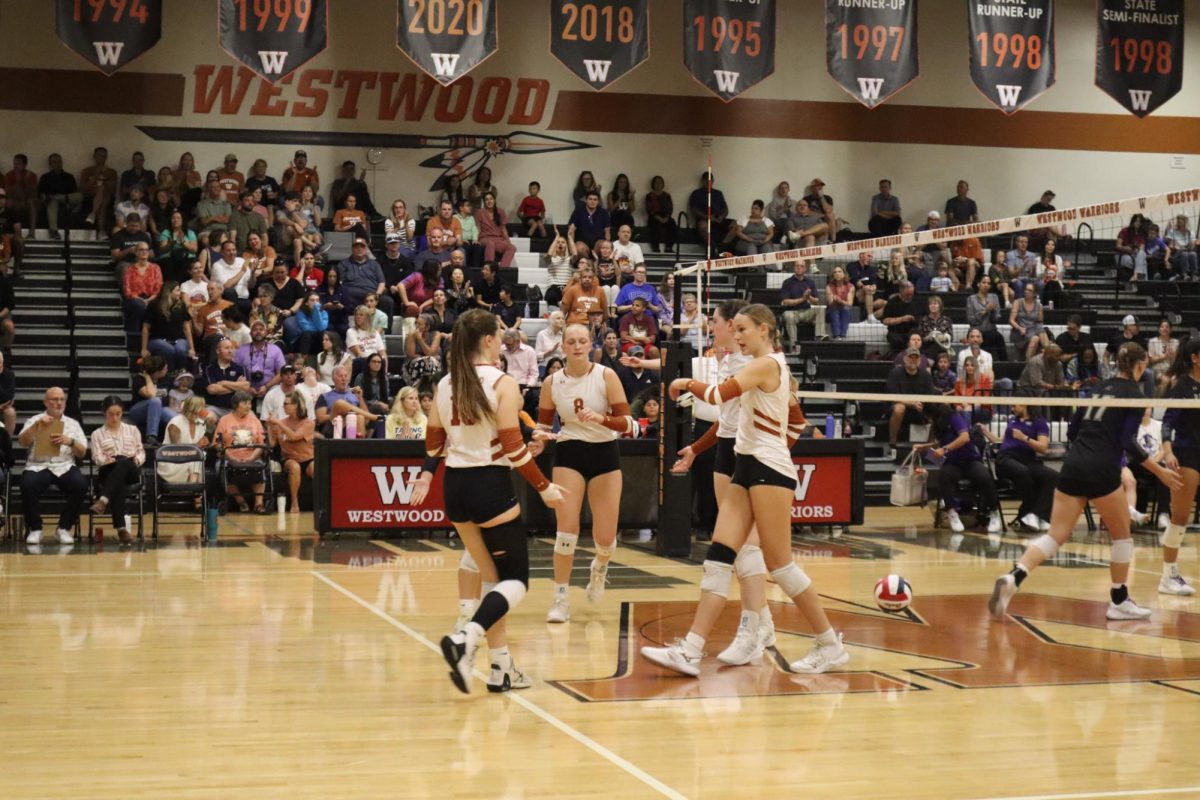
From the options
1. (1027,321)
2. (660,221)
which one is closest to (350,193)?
(660,221)

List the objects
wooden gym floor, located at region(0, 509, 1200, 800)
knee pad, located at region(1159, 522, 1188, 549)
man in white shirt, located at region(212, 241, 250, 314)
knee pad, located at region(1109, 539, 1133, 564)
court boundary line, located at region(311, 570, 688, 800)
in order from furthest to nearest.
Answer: man in white shirt, located at region(212, 241, 250, 314) → knee pad, located at region(1159, 522, 1188, 549) → knee pad, located at region(1109, 539, 1133, 564) → wooden gym floor, located at region(0, 509, 1200, 800) → court boundary line, located at region(311, 570, 688, 800)

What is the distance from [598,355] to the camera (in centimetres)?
1847

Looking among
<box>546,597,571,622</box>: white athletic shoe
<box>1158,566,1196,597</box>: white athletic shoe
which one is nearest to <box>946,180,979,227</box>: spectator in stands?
<box>1158,566,1196,597</box>: white athletic shoe

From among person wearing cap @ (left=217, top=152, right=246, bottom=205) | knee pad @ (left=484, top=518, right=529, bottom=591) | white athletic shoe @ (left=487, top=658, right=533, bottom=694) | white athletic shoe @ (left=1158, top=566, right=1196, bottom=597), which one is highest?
person wearing cap @ (left=217, top=152, right=246, bottom=205)

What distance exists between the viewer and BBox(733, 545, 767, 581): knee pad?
809cm

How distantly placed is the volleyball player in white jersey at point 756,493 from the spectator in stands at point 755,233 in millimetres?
16513

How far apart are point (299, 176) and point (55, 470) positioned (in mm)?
9619

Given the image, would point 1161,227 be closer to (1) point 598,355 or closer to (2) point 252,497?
(1) point 598,355

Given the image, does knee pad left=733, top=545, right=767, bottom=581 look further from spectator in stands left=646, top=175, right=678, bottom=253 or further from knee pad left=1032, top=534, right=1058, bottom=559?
spectator in stands left=646, top=175, right=678, bottom=253

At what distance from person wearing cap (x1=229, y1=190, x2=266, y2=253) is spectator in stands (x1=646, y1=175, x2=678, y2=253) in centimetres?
680

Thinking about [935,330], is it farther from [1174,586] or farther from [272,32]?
[272,32]

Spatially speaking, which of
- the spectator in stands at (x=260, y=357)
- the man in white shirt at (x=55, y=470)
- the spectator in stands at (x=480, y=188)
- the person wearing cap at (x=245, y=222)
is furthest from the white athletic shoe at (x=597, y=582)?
the spectator in stands at (x=480, y=188)

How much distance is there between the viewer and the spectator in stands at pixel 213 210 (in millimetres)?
21109

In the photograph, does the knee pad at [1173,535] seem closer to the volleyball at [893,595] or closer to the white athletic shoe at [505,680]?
the volleyball at [893,595]
